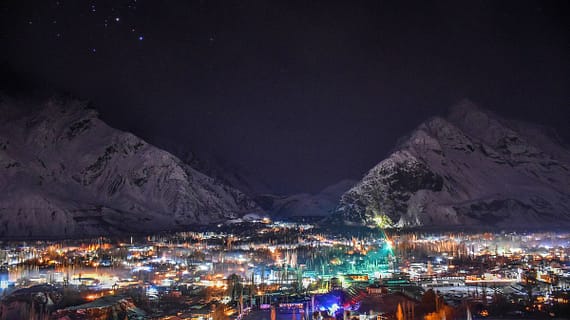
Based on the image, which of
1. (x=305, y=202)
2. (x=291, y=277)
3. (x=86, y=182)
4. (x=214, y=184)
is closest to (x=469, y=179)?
(x=305, y=202)

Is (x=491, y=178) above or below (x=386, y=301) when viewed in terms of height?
above

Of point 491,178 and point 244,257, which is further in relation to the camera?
point 491,178

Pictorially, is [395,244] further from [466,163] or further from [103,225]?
[466,163]

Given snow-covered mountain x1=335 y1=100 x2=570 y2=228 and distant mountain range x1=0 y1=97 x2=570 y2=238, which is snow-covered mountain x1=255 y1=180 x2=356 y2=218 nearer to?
distant mountain range x1=0 y1=97 x2=570 y2=238

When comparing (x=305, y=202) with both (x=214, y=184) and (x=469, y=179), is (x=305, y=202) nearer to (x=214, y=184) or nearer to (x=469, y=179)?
(x=214, y=184)

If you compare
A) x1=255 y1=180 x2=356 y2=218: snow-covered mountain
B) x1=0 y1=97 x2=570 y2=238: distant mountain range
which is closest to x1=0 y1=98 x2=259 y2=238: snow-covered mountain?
x1=0 y1=97 x2=570 y2=238: distant mountain range

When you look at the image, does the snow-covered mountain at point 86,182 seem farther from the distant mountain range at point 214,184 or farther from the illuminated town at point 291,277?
the illuminated town at point 291,277

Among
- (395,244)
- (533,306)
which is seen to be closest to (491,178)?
(395,244)

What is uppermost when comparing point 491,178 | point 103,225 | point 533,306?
point 491,178
